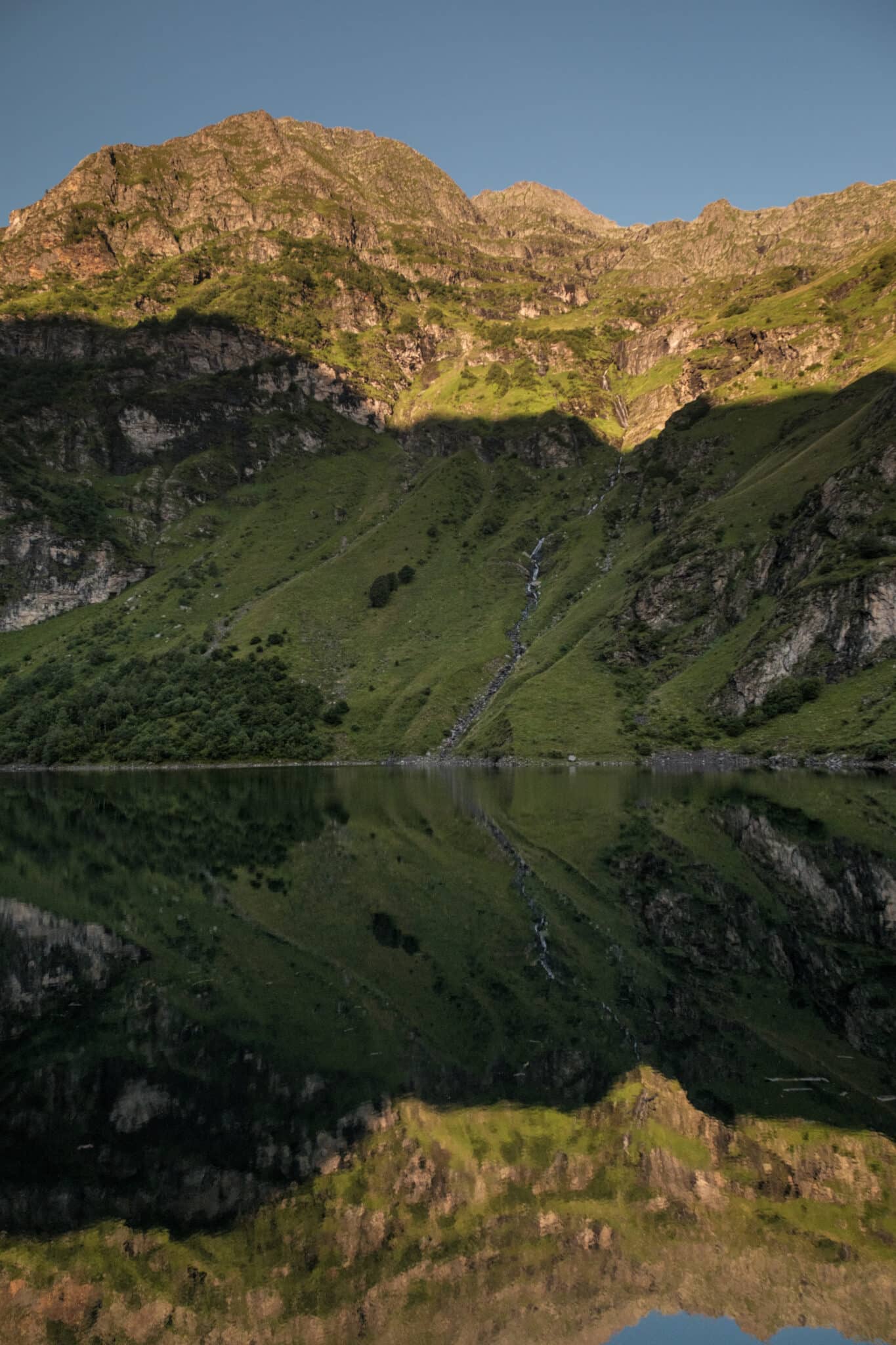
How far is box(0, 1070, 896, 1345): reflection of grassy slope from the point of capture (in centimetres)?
894

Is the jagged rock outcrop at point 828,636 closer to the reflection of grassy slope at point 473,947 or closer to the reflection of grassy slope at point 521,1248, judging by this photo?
the reflection of grassy slope at point 473,947

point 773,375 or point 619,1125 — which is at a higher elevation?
point 773,375

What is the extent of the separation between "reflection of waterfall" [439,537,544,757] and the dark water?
8764cm

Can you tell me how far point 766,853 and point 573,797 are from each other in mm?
27830

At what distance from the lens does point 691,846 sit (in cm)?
3453

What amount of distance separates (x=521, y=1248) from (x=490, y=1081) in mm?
4325

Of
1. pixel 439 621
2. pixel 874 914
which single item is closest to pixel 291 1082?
pixel 874 914

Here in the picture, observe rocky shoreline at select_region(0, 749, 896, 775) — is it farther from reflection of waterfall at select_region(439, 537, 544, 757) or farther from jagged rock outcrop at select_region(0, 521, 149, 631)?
jagged rock outcrop at select_region(0, 521, 149, 631)

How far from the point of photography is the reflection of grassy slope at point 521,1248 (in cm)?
894

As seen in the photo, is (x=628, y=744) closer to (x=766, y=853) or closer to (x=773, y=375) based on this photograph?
(x=766, y=853)

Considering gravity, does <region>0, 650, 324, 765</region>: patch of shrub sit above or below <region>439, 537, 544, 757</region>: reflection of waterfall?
above

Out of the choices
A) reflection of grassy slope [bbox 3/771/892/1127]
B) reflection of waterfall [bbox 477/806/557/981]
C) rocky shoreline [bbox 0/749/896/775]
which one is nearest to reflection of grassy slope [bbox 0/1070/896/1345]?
reflection of grassy slope [bbox 3/771/892/1127]

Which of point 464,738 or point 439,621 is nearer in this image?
point 464,738

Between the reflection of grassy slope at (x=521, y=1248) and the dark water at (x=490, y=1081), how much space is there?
0.15ft
